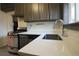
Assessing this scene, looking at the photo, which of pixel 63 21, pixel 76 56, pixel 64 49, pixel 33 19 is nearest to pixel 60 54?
pixel 64 49

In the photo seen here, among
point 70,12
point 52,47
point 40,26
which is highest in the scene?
point 70,12

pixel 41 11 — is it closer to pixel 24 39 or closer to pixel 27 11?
pixel 27 11

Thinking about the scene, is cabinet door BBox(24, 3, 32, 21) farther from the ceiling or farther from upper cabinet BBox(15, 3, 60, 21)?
the ceiling

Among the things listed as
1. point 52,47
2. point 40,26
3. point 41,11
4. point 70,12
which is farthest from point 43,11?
point 52,47

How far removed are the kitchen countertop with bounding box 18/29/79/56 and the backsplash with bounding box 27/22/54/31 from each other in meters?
0.05

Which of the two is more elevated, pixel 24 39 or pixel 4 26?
pixel 4 26

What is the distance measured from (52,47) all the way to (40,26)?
26 cm

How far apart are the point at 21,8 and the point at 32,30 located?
0.88 feet

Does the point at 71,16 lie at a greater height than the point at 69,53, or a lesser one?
greater

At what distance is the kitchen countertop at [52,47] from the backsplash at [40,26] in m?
0.05

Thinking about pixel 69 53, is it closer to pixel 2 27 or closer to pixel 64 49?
pixel 64 49

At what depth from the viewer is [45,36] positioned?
172 cm

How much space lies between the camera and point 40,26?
1689 mm

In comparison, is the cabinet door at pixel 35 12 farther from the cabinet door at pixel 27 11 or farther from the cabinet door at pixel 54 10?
the cabinet door at pixel 54 10
